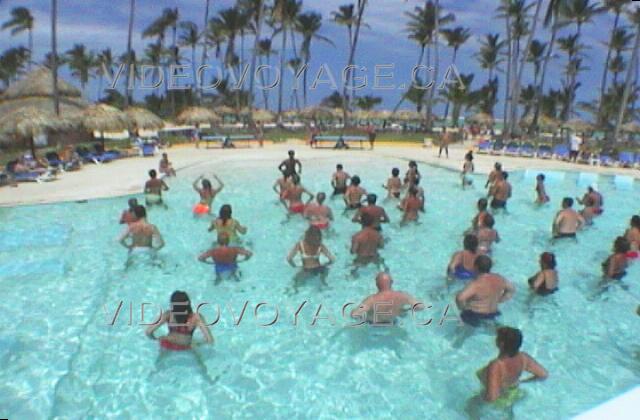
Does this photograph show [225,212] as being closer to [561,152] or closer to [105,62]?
[561,152]

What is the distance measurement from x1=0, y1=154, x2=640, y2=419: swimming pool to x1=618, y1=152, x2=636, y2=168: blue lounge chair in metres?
12.2

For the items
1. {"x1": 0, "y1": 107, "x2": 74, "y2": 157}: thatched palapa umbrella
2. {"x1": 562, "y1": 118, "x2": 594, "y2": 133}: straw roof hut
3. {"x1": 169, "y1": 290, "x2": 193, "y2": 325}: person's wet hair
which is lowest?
{"x1": 169, "y1": 290, "x2": 193, "y2": 325}: person's wet hair

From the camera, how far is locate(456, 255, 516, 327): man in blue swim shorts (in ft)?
20.4

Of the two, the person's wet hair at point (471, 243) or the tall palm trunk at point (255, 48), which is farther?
the tall palm trunk at point (255, 48)

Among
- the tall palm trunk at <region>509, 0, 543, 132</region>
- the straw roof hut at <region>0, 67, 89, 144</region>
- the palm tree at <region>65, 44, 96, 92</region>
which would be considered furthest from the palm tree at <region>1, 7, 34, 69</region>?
the tall palm trunk at <region>509, 0, 543, 132</region>

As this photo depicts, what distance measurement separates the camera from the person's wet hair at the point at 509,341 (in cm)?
455

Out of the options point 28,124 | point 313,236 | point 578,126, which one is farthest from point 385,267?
point 578,126

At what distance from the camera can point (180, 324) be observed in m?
5.57

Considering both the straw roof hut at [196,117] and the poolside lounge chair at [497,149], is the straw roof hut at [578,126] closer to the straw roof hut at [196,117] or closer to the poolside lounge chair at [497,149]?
the poolside lounge chair at [497,149]

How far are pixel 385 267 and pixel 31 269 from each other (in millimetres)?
6422

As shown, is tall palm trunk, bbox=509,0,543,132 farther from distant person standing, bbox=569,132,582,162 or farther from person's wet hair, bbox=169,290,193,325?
person's wet hair, bbox=169,290,193,325

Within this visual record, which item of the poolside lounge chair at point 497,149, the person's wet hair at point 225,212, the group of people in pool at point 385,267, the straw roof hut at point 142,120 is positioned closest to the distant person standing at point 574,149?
the poolside lounge chair at point 497,149

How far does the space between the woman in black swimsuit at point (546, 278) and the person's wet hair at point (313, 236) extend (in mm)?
3312

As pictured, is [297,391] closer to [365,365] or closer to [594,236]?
[365,365]
